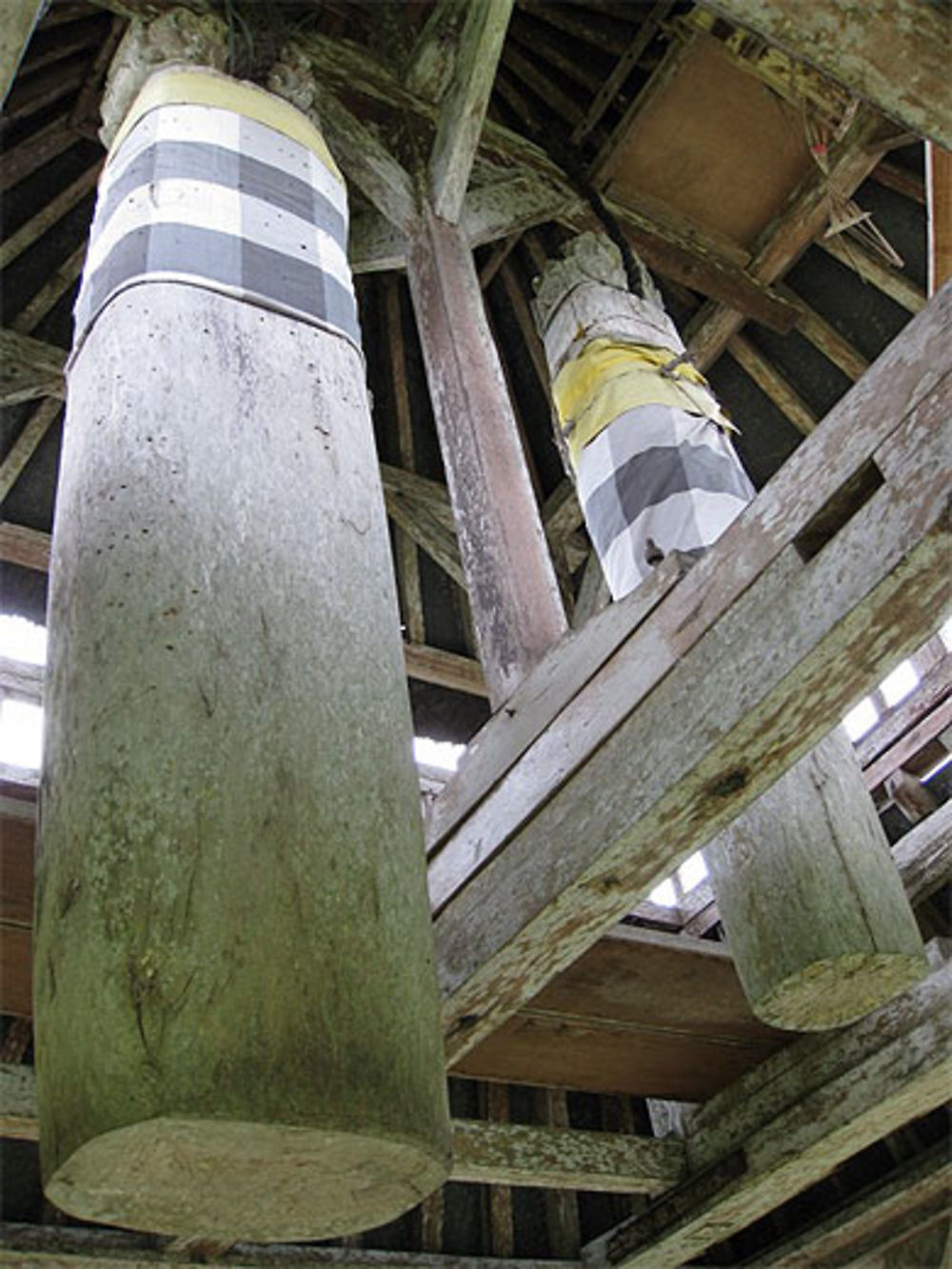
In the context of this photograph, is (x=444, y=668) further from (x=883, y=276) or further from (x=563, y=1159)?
(x=563, y=1159)

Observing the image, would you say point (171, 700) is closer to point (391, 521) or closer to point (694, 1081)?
point (694, 1081)

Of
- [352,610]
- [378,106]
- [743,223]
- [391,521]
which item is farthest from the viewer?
[391,521]

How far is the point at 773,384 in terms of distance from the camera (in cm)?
641

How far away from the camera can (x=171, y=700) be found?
4.17 feet

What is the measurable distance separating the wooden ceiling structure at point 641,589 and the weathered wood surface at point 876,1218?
2 cm

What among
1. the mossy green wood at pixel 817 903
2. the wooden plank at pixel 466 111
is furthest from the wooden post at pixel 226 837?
the wooden plank at pixel 466 111

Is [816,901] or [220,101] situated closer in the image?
[816,901]

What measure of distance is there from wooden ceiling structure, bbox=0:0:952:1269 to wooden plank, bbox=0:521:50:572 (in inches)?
0.8

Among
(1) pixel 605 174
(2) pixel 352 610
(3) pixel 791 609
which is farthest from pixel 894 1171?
(1) pixel 605 174

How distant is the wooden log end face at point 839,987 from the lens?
2299mm

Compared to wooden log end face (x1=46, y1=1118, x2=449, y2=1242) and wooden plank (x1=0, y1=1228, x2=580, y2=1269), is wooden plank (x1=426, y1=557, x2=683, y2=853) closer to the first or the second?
wooden log end face (x1=46, y1=1118, x2=449, y2=1242)

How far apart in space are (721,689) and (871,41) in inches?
38.1

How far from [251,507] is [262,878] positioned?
1.84ft

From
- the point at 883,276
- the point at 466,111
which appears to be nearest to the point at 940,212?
the point at 466,111
